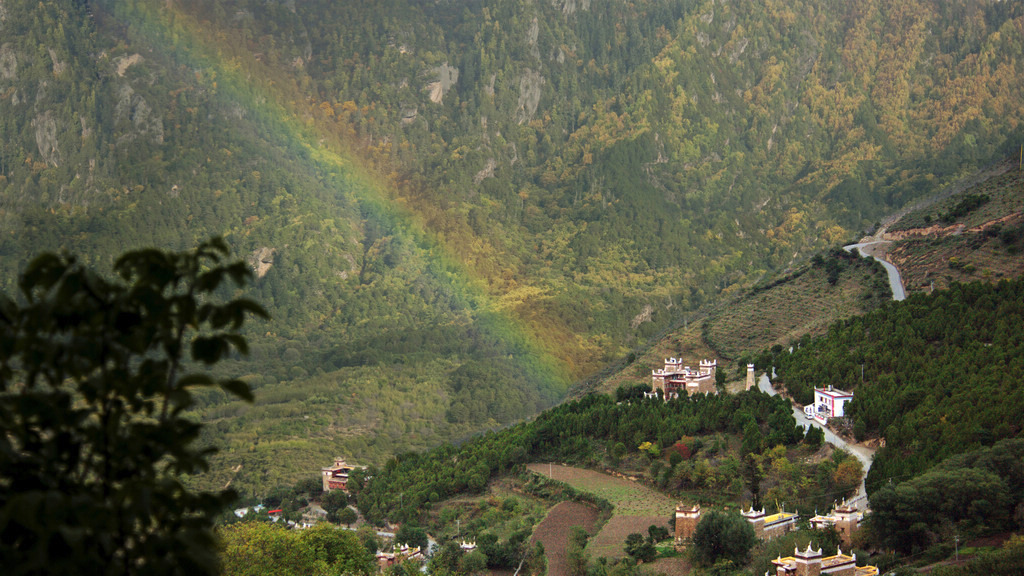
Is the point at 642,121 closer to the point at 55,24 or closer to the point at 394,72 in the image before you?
the point at 394,72

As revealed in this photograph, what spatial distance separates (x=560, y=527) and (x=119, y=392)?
40.6m

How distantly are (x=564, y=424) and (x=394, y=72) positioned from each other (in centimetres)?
12682

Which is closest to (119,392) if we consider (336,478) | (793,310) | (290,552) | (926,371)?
(290,552)

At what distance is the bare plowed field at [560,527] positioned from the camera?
39.6 m

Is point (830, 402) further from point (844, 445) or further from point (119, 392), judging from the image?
point (119, 392)

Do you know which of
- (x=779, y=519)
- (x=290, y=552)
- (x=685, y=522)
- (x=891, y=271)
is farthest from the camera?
(x=891, y=271)

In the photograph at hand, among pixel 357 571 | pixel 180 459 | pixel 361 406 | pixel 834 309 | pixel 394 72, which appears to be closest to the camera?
pixel 180 459

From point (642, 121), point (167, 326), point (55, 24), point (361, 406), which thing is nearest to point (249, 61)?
point (55, 24)

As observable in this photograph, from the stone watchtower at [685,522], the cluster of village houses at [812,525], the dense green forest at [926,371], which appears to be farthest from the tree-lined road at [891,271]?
the stone watchtower at [685,522]

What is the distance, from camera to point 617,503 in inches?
1828

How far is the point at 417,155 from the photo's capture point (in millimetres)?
165750

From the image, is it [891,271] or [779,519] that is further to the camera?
[891,271]

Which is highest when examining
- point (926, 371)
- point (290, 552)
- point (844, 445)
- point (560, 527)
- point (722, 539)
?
point (926, 371)

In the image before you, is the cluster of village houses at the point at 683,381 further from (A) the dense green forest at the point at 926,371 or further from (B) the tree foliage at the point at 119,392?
(B) the tree foliage at the point at 119,392
